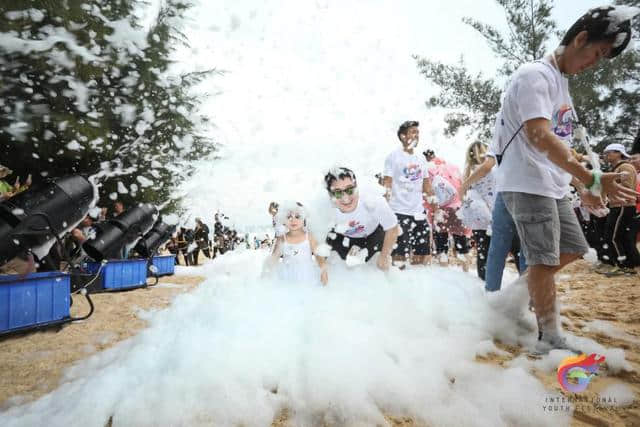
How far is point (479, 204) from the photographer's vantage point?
13.1 ft

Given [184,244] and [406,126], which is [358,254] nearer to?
[406,126]

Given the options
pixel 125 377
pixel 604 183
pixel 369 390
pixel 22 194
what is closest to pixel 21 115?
pixel 22 194

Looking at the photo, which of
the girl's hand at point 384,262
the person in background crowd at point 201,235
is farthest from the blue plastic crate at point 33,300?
the person in background crowd at point 201,235

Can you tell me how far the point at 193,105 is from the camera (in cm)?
1015

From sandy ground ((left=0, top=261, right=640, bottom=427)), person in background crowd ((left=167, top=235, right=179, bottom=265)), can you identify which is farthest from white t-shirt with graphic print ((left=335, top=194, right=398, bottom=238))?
person in background crowd ((left=167, top=235, right=179, bottom=265))

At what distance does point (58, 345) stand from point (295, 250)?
2.10 metres

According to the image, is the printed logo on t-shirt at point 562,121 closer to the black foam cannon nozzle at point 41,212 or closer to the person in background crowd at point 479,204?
the person in background crowd at point 479,204

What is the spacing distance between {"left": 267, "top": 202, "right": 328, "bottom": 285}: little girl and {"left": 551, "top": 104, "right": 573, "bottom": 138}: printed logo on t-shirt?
2.20 metres

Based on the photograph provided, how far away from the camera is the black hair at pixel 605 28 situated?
67.6 inches

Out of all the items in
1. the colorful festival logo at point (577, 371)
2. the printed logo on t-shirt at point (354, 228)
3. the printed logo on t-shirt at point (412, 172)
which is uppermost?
the printed logo on t-shirt at point (412, 172)

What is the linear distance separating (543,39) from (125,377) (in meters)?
15.1

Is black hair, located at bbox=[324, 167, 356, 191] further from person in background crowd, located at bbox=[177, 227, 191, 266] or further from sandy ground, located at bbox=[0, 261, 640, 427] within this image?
person in background crowd, located at bbox=[177, 227, 191, 266]

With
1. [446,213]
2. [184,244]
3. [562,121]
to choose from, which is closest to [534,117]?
[562,121]

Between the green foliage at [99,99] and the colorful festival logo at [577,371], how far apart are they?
6999 millimetres
